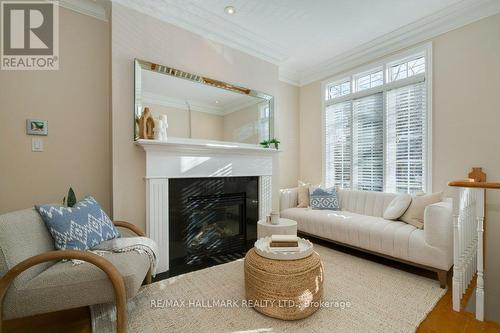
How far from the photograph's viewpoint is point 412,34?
306cm

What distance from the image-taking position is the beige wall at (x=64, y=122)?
83.7 inches

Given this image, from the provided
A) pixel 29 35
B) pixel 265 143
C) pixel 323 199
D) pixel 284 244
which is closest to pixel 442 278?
pixel 284 244

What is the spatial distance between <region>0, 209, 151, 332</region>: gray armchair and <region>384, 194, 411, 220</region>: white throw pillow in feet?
9.07

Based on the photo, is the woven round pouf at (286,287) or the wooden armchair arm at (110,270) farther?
the woven round pouf at (286,287)

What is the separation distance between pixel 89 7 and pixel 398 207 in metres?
4.03

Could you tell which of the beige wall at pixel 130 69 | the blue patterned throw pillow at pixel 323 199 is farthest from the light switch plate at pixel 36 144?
the blue patterned throw pillow at pixel 323 199

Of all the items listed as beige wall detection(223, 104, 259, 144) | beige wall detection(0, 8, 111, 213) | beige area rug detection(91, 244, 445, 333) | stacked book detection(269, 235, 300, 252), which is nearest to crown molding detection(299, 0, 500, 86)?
beige wall detection(223, 104, 259, 144)

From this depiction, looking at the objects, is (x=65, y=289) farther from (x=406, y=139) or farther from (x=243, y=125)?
(x=406, y=139)

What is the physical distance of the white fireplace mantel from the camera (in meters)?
2.45

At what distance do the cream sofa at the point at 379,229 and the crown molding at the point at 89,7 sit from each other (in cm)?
320

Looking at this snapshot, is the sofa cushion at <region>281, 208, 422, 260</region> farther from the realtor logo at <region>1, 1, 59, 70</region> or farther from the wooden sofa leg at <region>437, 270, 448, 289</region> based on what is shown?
the realtor logo at <region>1, 1, 59, 70</region>

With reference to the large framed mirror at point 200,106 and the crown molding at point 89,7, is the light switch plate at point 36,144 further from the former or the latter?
the crown molding at point 89,7

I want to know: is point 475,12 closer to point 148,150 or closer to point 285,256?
point 285,256

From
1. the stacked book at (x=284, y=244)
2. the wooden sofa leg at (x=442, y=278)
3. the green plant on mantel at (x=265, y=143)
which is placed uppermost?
the green plant on mantel at (x=265, y=143)
